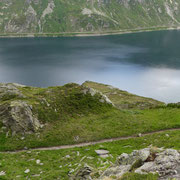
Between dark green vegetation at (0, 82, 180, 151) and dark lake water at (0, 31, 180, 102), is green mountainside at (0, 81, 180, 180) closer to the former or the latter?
dark green vegetation at (0, 82, 180, 151)

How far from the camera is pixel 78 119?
128 ft

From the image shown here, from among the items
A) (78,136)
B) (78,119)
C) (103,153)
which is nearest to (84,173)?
(103,153)

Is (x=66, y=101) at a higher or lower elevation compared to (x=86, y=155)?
higher

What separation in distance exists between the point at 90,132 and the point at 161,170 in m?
21.9

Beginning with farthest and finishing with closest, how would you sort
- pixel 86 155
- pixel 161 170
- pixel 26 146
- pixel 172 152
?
pixel 26 146 → pixel 86 155 → pixel 172 152 → pixel 161 170

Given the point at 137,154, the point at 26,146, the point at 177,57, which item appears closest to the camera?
the point at 137,154

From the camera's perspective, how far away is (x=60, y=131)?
34656 mm

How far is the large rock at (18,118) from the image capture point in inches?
1363

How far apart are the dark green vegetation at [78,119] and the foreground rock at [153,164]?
16773mm

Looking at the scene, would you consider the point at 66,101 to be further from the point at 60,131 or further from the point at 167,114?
the point at 167,114

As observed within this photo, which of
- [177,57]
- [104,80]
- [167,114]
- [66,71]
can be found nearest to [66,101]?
[167,114]

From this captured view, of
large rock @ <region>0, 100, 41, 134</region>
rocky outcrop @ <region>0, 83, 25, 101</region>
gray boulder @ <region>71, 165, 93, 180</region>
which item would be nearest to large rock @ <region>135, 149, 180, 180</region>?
gray boulder @ <region>71, 165, 93, 180</region>

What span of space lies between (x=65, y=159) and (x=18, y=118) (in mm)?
13656

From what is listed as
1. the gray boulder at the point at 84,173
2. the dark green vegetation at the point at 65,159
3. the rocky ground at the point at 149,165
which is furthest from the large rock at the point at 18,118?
the rocky ground at the point at 149,165
